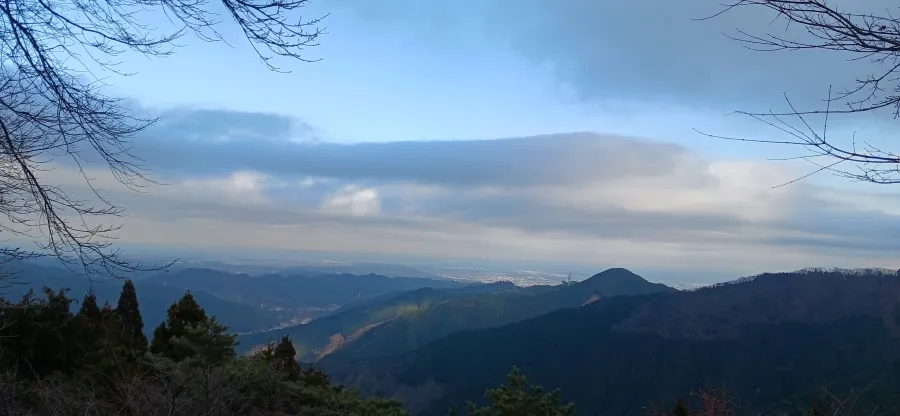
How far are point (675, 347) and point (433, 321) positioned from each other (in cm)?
8391

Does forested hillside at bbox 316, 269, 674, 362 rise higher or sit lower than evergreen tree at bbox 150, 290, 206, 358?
lower

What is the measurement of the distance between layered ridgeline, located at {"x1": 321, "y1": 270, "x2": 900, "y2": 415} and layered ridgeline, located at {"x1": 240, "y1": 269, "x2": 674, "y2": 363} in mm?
28966

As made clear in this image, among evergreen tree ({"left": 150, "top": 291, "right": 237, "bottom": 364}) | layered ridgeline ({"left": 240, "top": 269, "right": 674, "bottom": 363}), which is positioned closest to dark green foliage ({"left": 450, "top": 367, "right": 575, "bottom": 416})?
evergreen tree ({"left": 150, "top": 291, "right": 237, "bottom": 364})

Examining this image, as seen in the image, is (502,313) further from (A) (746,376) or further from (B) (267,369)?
(B) (267,369)

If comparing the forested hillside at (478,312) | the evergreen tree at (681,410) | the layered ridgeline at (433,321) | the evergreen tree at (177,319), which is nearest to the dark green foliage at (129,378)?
the evergreen tree at (177,319)

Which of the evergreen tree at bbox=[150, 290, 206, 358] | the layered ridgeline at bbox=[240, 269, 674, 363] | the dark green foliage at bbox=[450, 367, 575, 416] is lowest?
the layered ridgeline at bbox=[240, 269, 674, 363]

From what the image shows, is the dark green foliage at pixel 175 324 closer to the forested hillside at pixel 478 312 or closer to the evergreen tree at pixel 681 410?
the evergreen tree at pixel 681 410

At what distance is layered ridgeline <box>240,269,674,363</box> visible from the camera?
514 feet

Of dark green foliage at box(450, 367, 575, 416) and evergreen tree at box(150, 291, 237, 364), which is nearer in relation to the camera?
dark green foliage at box(450, 367, 575, 416)

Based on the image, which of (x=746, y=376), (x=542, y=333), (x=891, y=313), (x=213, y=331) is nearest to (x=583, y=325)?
(x=542, y=333)

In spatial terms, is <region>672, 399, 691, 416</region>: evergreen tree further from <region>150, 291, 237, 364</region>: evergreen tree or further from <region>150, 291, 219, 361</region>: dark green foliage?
<region>150, 291, 219, 361</region>: dark green foliage

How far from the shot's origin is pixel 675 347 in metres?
101

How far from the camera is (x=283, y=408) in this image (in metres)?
7.52

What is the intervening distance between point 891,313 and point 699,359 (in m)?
33.2
